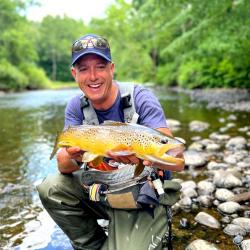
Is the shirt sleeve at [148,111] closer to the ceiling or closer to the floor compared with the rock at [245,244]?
closer to the ceiling

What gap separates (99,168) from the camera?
313cm

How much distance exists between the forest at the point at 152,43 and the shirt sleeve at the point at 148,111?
1013 centimetres

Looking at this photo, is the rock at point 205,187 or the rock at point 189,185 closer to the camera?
the rock at point 205,187

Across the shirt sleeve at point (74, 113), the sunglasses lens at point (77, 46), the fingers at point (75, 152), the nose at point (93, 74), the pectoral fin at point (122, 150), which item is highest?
the sunglasses lens at point (77, 46)

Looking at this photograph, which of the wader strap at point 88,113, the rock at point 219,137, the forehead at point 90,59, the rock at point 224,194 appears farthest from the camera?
the rock at point 219,137

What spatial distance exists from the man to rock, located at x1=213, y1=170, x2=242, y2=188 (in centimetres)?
210

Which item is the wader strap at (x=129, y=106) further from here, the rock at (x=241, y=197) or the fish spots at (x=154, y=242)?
the rock at (x=241, y=197)

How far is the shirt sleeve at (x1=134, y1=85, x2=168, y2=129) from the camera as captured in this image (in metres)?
2.98

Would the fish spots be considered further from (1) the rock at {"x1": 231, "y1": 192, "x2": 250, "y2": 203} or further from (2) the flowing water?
(1) the rock at {"x1": 231, "y1": 192, "x2": 250, "y2": 203}

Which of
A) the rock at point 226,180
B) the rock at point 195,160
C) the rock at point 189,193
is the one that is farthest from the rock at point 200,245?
the rock at point 195,160

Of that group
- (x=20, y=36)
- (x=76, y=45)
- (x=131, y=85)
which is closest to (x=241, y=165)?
(x=131, y=85)

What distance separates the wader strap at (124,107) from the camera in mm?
3096

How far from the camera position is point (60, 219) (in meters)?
3.26

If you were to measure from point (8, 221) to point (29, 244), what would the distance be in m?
0.64
